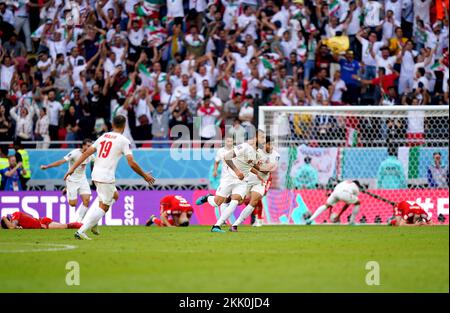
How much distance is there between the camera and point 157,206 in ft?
77.6

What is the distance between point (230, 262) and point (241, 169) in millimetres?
7854

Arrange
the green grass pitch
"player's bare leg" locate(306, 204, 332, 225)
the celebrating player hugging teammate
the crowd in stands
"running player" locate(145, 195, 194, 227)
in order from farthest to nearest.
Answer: the crowd in stands → "player's bare leg" locate(306, 204, 332, 225) → "running player" locate(145, 195, 194, 227) → the celebrating player hugging teammate → the green grass pitch

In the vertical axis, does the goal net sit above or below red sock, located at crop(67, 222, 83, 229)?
above

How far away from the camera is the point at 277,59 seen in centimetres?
2552

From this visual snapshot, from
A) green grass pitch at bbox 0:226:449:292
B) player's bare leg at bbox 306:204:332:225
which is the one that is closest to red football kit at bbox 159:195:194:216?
player's bare leg at bbox 306:204:332:225

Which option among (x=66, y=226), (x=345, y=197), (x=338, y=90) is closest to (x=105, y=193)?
(x=66, y=226)

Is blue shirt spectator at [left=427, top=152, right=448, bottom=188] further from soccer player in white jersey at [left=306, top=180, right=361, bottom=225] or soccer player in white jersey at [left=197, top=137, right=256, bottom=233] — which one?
soccer player in white jersey at [left=197, top=137, right=256, bottom=233]

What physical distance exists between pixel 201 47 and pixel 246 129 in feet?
11.7

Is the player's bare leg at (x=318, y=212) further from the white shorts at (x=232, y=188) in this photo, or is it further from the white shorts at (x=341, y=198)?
the white shorts at (x=232, y=188)

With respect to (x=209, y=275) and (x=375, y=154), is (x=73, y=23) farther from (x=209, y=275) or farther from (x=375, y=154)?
(x=209, y=275)

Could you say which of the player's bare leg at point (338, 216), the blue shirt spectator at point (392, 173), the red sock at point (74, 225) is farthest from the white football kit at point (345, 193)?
the red sock at point (74, 225)

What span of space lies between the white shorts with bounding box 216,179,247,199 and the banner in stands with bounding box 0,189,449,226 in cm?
377

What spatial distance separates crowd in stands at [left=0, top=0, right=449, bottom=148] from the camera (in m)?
24.7

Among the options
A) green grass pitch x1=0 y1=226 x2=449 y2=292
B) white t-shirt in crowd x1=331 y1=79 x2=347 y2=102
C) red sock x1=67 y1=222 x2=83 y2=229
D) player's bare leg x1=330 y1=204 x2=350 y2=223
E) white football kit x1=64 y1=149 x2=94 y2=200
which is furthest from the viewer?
white t-shirt in crowd x1=331 y1=79 x2=347 y2=102
